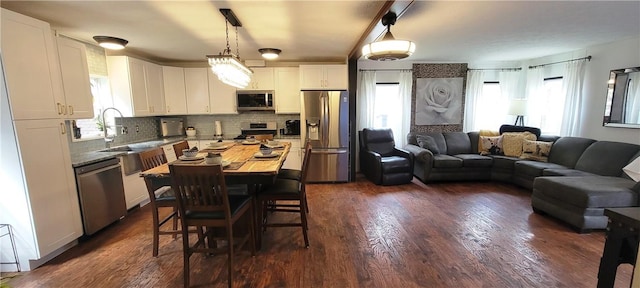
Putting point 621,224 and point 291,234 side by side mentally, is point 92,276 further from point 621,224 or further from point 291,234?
point 621,224

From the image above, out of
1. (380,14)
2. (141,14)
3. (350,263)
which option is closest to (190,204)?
(350,263)

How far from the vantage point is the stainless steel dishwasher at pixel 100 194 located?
2613 millimetres

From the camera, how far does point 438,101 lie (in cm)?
536

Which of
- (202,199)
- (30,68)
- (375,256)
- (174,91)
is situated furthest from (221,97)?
(375,256)

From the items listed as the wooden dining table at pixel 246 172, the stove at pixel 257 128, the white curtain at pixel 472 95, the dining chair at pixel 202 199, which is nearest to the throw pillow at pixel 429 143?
the white curtain at pixel 472 95

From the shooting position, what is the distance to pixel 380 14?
7.77 feet

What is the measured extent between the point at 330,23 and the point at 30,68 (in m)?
2.66

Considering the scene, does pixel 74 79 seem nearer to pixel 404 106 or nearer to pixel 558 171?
pixel 404 106

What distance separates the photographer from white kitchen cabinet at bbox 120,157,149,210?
10.5ft

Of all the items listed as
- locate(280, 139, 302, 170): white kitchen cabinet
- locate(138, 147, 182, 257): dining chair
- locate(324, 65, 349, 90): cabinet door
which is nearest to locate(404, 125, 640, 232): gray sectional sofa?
locate(324, 65, 349, 90): cabinet door

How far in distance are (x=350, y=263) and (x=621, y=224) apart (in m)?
1.72

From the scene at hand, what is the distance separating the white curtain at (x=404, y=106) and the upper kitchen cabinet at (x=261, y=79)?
2557 millimetres

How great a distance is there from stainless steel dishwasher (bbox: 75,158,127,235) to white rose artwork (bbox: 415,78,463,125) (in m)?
5.04

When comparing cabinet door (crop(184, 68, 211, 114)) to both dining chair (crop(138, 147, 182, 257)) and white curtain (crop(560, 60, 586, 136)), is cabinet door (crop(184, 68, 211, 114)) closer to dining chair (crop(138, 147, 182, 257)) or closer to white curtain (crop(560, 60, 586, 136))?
dining chair (crop(138, 147, 182, 257))
